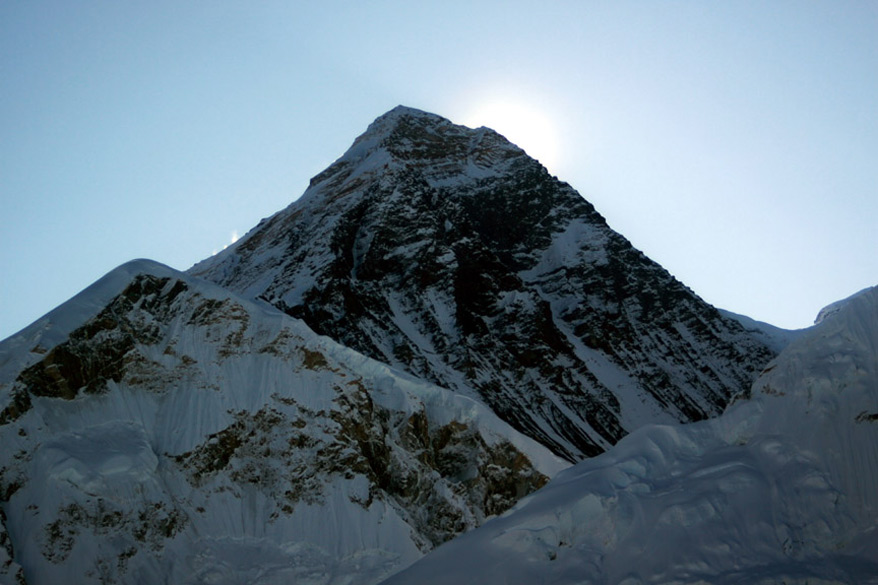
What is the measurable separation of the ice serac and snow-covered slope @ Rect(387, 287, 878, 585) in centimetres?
8461

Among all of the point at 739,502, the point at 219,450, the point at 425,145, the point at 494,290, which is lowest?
the point at 739,502

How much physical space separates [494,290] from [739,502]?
367 feet

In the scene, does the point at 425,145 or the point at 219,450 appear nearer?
the point at 219,450

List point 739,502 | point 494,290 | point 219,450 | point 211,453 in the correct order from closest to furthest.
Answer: point 739,502
point 211,453
point 219,450
point 494,290

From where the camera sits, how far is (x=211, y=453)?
52.0 metres

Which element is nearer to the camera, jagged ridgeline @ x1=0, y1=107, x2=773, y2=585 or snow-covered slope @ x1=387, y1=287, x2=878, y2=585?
snow-covered slope @ x1=387, y1=287, x2=878, y2=585

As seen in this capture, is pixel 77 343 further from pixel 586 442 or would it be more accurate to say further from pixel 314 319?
pixel 586 442

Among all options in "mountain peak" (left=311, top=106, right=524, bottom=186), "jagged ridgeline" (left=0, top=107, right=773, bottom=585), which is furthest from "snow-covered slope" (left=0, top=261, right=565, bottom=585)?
"mountain peak" (left=311, top=106, right=524, bottom=186)

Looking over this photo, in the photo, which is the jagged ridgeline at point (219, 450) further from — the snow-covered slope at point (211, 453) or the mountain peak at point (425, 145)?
the mountain peak at point (425, 145)

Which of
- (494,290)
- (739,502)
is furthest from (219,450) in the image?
(494,290)

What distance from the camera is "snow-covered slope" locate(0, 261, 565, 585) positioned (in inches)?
→ 1828

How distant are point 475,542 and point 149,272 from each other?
145 ft

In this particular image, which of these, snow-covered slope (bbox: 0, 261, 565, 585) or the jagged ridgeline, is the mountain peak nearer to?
the jagged ridgeline

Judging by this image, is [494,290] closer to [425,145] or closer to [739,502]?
[425,145]
